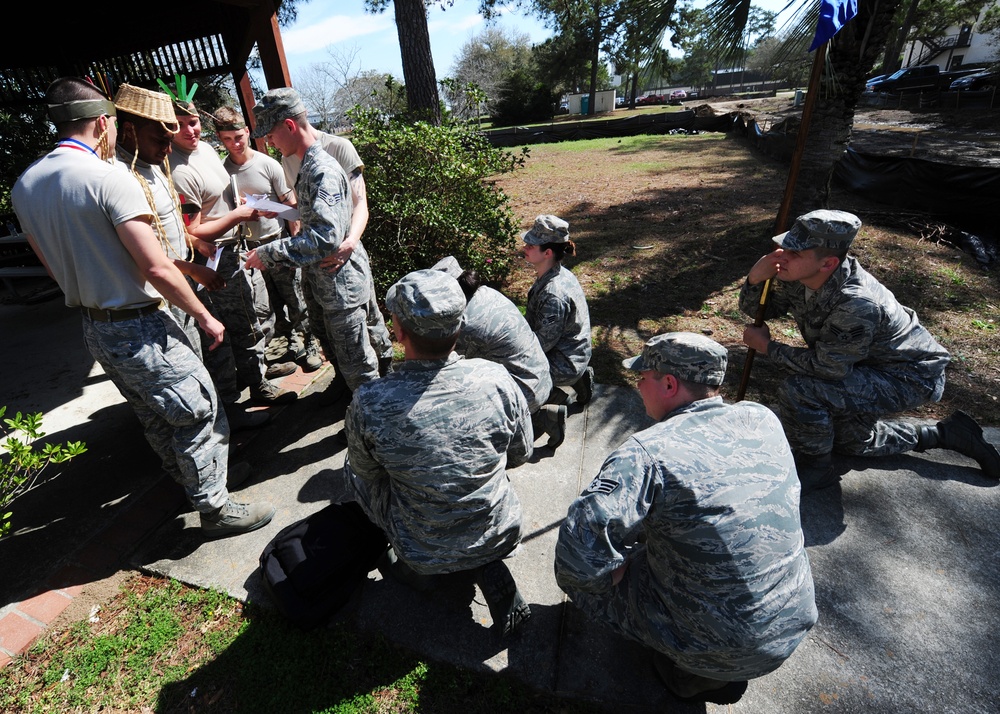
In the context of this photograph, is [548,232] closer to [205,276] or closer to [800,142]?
[800,142]

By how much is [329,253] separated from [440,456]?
5.57 ft

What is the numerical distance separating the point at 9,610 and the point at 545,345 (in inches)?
119

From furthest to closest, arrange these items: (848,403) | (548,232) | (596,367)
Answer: (596,367) → (548,232) → (848,403)

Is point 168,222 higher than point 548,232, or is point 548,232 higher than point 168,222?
point 168,222

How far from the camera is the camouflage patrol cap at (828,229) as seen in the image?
8.55 feet

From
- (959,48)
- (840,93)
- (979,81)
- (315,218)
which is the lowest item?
(979,81)

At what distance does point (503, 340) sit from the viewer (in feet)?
9.36

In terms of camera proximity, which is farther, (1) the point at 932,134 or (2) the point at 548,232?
(1) the point at 932,134

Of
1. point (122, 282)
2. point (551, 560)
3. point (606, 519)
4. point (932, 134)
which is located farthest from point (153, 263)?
point (932, 134)

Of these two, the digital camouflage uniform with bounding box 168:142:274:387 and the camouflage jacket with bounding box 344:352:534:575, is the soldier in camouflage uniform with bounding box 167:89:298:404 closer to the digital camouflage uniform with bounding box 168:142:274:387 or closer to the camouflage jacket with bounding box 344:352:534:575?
the digital camouflage uniform with bounding box 168:142:274:387

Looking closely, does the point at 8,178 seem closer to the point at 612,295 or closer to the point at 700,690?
the point at 612,295

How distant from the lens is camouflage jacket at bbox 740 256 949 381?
2.69m

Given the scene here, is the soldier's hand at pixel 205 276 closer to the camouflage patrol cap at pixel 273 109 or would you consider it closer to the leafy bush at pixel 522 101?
the camouflage patrol cap at pixel 273 109

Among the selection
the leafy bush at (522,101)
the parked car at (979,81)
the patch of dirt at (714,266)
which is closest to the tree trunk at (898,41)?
the parked car at (979,81)
